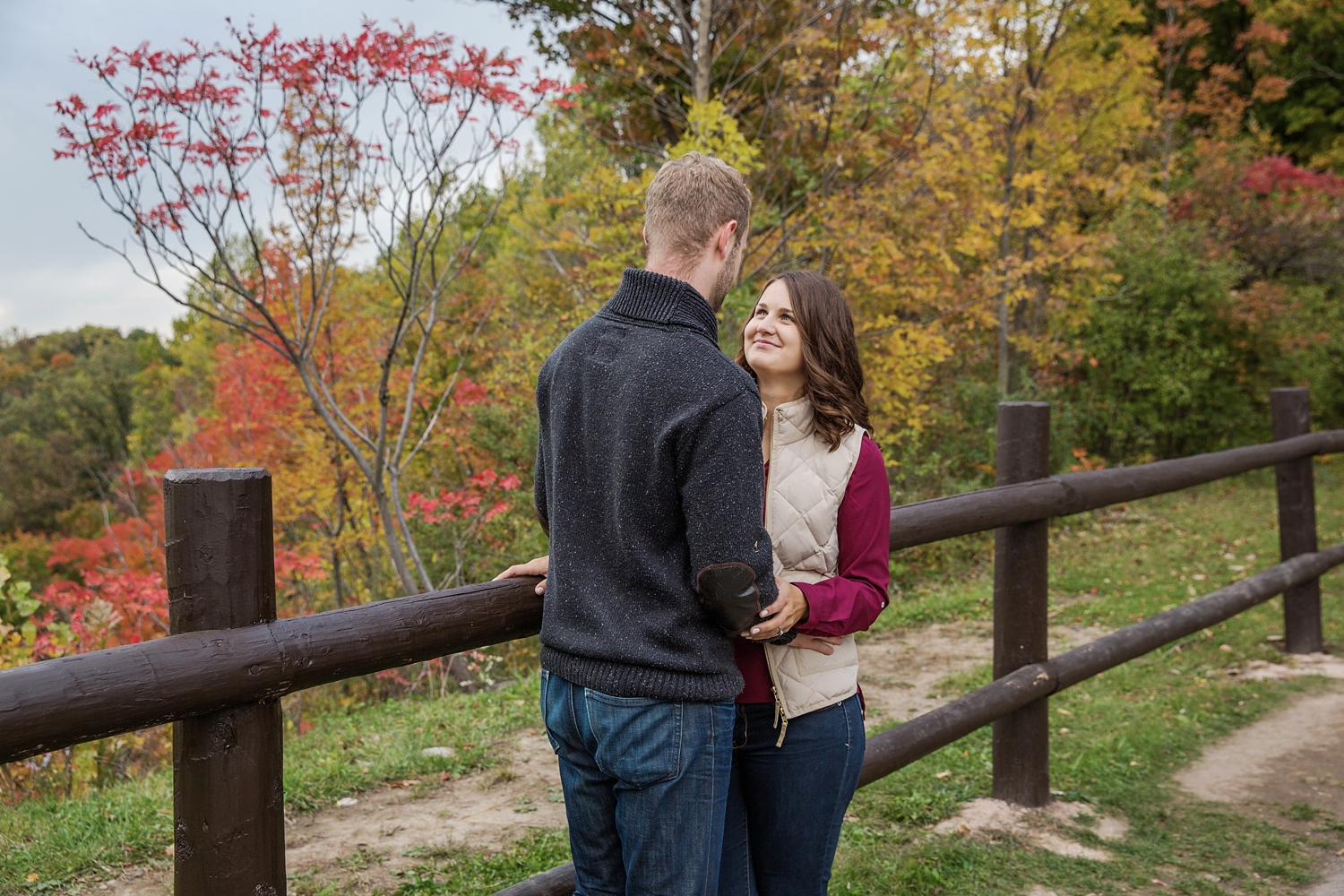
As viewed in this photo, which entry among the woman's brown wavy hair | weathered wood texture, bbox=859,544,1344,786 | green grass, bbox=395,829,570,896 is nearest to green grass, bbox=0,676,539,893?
green grass, bbox=395,829,570,896

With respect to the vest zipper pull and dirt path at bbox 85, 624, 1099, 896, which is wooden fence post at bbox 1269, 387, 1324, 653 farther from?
the vest zipper pull

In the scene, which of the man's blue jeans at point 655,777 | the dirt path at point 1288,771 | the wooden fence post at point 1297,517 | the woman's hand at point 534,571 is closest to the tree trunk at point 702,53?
the wooden fence post at point 1297,517

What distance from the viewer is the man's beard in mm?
1722

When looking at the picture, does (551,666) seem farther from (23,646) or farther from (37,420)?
(37,420)

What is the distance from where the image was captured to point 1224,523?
33.9ft

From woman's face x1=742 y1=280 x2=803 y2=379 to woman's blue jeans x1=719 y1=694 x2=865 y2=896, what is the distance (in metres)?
0.67

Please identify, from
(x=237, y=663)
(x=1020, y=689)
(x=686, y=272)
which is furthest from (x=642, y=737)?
(x=1020, y=689)

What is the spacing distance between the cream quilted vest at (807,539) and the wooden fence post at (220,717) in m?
0.93

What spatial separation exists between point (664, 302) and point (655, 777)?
31.2 inches

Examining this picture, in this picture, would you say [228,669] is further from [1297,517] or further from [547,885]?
[1297,517]

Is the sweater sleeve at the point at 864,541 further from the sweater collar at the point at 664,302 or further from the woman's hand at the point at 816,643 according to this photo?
the sweater collar at the point at 664,302

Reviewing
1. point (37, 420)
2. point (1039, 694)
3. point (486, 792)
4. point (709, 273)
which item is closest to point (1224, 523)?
point (1039, 694)

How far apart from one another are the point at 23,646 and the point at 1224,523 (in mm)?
10647

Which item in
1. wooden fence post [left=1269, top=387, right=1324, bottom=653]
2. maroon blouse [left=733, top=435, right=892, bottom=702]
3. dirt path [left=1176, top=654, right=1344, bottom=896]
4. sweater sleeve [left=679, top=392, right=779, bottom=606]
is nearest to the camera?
sweater sleeve [left=679, top=392, right=779, bottom=606]
